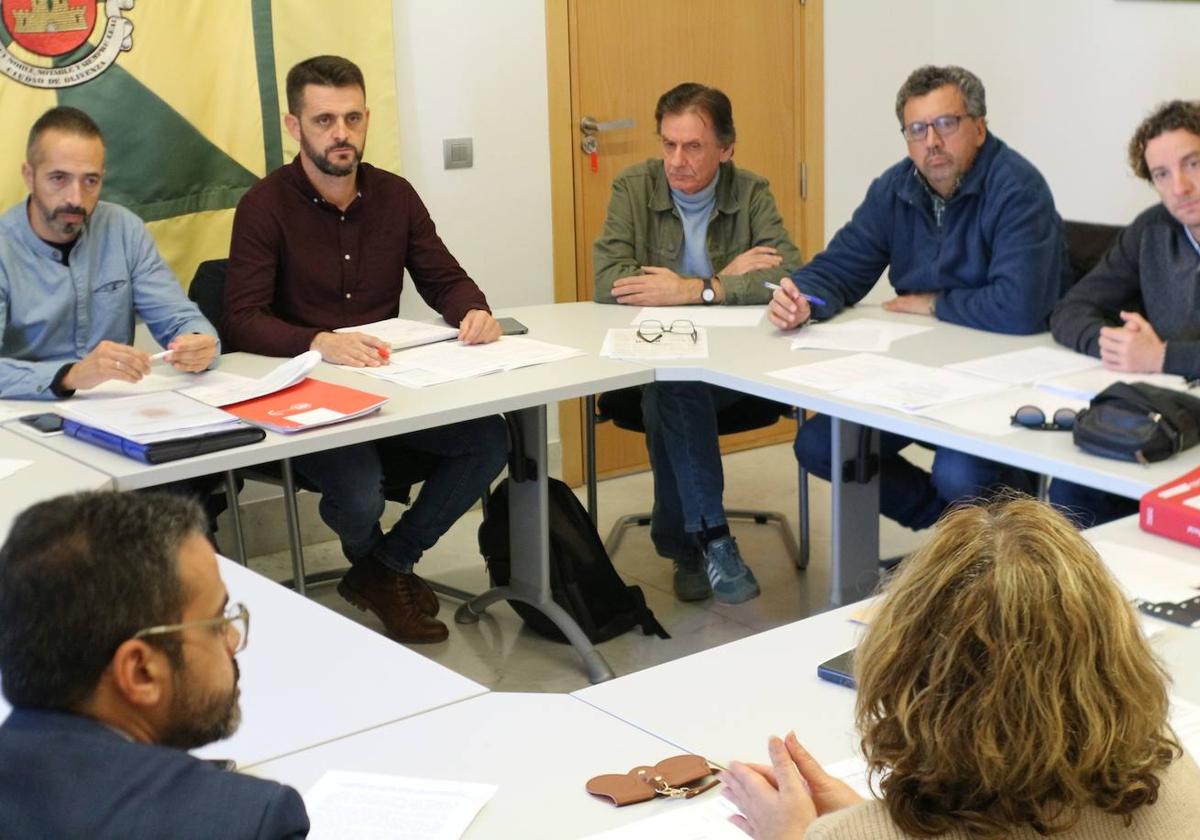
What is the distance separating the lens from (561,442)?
4.83 metres

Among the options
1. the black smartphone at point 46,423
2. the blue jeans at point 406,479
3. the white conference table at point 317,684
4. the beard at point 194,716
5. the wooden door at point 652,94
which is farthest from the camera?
the wooden door at point 652,94

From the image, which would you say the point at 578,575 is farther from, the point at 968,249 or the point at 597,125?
the point at 597,125

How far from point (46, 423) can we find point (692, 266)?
1922mm

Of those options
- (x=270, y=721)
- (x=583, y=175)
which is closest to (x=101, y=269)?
(x=583, y=175)

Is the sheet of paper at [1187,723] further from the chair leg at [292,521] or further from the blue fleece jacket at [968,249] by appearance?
the chair leg at [292,521]

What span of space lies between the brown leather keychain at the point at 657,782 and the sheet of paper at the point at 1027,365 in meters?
1.65

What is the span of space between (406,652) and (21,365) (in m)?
1.56

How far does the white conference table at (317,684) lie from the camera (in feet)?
5.51

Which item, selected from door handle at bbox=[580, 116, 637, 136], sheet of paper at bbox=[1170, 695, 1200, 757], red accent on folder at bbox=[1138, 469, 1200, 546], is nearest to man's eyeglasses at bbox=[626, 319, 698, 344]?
door handle at bbox=[580, 116, 637, 136]

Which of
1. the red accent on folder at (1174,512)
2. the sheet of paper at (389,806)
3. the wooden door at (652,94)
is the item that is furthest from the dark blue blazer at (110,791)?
the wooden door at (652,94)

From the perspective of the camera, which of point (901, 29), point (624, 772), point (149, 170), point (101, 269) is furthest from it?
point (901, 29)

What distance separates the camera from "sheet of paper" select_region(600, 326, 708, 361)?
337 centimetres

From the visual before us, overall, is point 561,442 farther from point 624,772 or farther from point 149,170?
point 624,772

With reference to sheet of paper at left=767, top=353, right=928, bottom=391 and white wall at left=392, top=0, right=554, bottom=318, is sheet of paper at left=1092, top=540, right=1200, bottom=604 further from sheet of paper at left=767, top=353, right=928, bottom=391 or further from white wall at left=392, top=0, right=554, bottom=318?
white wall at left=392, top=0, right=554, bottom=318
